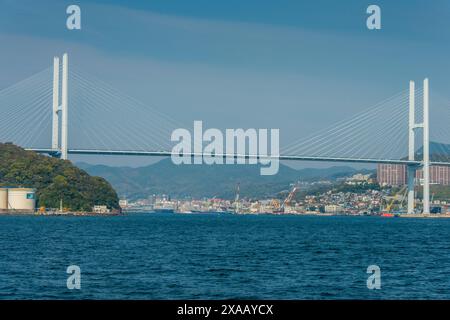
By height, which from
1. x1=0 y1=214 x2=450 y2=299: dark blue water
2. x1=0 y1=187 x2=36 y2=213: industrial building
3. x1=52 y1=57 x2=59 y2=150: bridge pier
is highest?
x1=52 y1=57 x2=59 y2=150: bridge pier

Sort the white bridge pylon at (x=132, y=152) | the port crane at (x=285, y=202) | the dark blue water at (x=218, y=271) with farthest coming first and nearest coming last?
1. the port crane at (x=285, y=202)
2. the white bridge pylon at (x=132, y=152)
3. the dark blue water at (x=218, y=271)

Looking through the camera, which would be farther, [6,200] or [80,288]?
[6,200]

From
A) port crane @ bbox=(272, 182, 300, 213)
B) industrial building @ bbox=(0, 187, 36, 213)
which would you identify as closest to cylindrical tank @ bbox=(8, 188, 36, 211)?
industrial building @ bbox=(0, 187, 36, 213)

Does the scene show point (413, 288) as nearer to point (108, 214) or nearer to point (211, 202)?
point (108, 214)

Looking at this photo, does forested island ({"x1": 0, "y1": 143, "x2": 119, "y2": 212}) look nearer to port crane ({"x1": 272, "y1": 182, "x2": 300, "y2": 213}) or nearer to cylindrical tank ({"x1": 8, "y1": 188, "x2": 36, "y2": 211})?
cylindrical tank ({"x1": 8, "y1": 188, "x2": 36, "y2": 211})

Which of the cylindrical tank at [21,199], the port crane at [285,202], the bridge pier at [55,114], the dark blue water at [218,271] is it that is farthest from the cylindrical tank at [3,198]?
the port crane at [285,202]

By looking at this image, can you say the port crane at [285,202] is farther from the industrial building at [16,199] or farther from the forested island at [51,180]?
the industrial building at [16,199]
